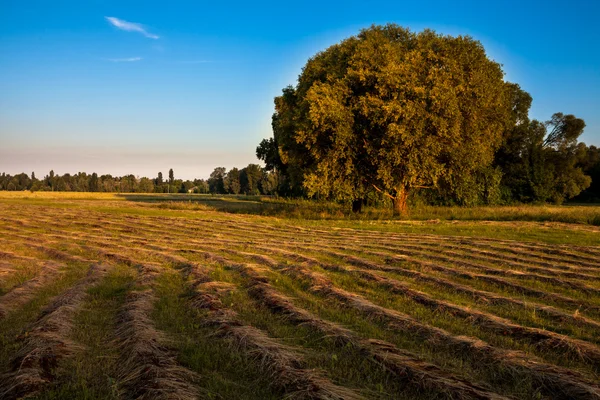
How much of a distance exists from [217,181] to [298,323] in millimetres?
→ 163285

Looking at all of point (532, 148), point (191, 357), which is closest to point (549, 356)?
point (191, 357)

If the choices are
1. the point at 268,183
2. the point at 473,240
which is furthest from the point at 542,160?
the point at 268,183

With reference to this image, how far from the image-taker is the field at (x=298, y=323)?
17.7 feet

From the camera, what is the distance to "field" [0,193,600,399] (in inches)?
212

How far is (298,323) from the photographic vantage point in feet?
25.5

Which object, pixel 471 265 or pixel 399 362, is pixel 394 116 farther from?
pixel 399 362

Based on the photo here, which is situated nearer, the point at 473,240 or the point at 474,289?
the point at 474,289

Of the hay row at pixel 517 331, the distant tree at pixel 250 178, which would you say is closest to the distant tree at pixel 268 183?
the distant tree at pixel 250 178

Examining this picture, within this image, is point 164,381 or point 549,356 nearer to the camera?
point 164,381

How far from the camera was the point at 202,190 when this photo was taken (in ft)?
572

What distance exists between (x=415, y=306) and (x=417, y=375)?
3620 mm

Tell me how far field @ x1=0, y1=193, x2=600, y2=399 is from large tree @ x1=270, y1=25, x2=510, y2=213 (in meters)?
14.6

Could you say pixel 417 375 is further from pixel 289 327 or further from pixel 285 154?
pixel 285 154

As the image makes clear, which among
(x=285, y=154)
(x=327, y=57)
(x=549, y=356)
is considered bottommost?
(x=549, y=356)
